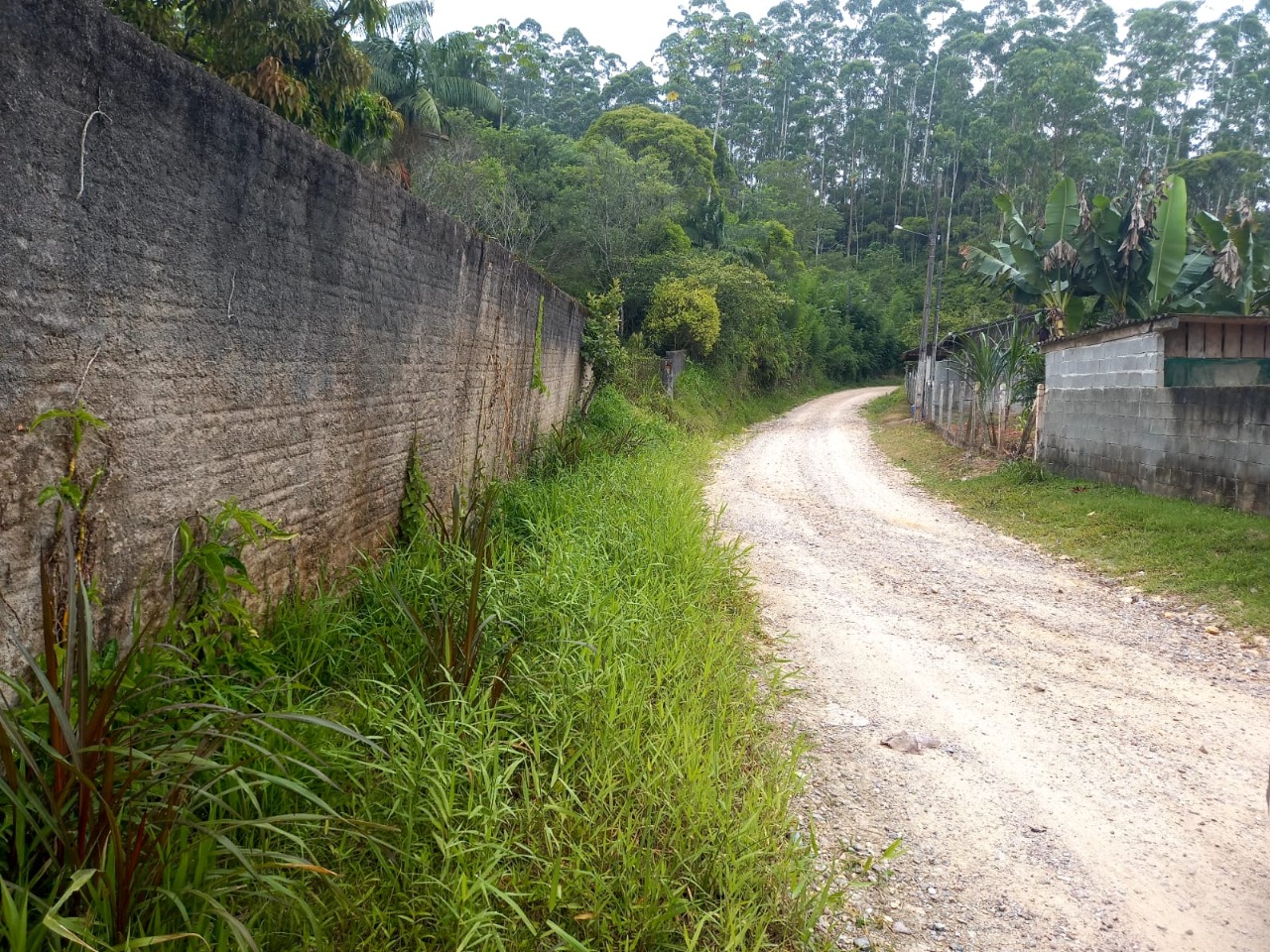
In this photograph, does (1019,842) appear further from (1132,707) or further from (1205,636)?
(1205,636)

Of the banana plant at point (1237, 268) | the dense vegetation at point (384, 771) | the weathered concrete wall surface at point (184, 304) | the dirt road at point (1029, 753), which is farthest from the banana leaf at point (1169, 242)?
the weathered concrete wall surface at point (184, 304)

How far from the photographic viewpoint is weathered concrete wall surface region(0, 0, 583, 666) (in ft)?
7.52

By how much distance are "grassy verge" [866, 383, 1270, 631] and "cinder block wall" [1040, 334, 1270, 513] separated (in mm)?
241

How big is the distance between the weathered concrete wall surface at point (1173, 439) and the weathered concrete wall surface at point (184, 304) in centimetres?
785

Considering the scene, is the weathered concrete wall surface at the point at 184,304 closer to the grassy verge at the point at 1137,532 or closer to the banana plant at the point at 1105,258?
the grassy verge at the point at 1137,532

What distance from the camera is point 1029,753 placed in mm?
3928

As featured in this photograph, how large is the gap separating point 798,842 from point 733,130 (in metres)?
58.0

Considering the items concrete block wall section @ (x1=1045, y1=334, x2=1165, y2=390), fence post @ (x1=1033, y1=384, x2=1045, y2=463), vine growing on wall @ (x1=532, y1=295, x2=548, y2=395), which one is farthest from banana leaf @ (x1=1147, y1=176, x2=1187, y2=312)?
vine growing on wall @ (x1=532, y1=295, x2=548, y2=395)

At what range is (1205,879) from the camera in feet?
9.80

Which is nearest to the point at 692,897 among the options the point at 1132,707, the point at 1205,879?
the point at 1205,879

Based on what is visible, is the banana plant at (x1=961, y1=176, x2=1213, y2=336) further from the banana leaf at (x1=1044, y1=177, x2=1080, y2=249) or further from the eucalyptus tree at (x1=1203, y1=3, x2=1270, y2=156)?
the eucalyptus tree at (x1=1203, y1=3, x2=1270, y2=156)

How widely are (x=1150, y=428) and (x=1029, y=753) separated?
24.2 ft

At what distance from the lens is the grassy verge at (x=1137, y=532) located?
6.64m

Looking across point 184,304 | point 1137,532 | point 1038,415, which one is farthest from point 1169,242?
point 184,304
